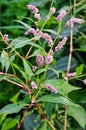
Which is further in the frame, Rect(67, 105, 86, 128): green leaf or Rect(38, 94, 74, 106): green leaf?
Rect(67, 105, 86, 128): green leaf

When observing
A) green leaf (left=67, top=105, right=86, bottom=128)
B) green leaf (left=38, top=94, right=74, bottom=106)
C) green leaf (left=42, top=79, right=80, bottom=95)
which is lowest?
green leaf (left=67, top=105, right=86, bottom=128)

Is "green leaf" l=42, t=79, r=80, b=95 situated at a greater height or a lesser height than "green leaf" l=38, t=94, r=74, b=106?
greater

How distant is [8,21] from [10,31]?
92 millimetres

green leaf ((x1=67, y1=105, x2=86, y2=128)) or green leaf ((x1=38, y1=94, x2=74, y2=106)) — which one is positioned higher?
green leaf ((x1=38, y1=94, x2=74, y2=106))

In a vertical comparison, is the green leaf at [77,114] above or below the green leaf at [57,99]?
below

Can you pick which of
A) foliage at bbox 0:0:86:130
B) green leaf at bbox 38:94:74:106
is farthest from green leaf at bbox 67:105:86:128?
green leaf at bbox 38:94:74:106

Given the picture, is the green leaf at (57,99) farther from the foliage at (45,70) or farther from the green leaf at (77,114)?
the green leaf at (77,114)

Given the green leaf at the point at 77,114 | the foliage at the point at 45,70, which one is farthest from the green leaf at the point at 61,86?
the green leaf at the point at 77,114

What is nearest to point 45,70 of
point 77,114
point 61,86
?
point 61,86

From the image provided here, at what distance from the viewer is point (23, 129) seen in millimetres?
1400

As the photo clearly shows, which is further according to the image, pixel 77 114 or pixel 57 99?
pixel 77 114

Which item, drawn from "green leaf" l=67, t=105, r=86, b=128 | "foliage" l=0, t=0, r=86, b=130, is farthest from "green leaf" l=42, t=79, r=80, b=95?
"green leaf" l=67, t=105, r=86, b=128

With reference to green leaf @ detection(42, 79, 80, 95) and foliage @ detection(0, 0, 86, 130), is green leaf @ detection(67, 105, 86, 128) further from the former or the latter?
green leaf @ detection(42, 79, 80, 95)

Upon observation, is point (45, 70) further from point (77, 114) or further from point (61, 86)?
point (77, 114)
